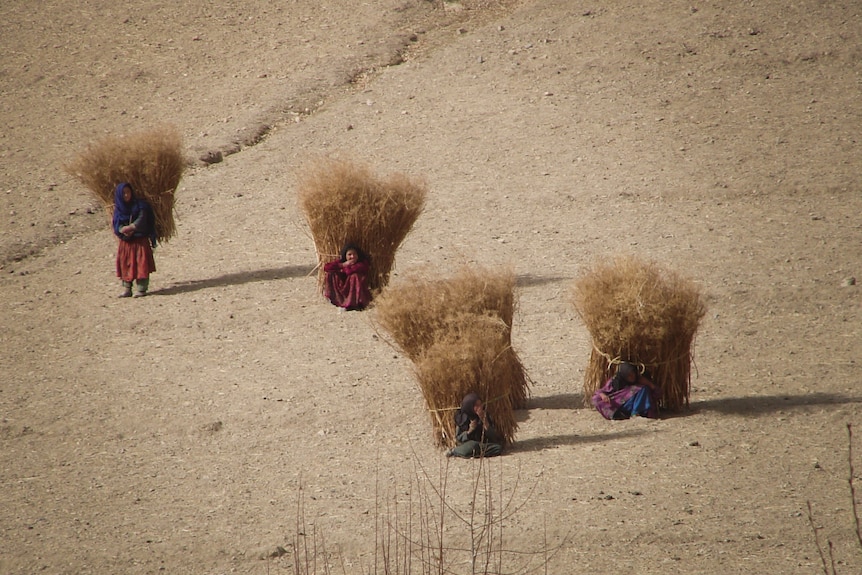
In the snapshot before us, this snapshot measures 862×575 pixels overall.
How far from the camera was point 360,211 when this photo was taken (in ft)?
28.5

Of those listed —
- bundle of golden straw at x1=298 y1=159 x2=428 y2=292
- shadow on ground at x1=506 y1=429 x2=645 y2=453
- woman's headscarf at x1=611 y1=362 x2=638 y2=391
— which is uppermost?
bundle of golden straw at x1=298 y1=159 x2=428 y2=292

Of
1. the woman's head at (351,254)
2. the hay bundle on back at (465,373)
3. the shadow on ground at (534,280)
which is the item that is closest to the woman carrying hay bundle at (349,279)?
the woman's head at (351,254)

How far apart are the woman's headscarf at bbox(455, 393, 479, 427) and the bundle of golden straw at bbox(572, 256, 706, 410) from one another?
1065mm

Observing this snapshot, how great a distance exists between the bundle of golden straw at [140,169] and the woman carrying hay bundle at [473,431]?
188 inches

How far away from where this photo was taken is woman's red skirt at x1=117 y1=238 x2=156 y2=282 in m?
9.27

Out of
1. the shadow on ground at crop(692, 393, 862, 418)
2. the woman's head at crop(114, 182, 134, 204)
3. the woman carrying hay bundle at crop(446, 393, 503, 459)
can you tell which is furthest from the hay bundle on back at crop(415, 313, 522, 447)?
the woman's head at crop(114, 182, 134, 204)

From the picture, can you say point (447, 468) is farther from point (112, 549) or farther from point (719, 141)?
point (719, 141)

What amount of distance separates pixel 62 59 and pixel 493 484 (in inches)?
501

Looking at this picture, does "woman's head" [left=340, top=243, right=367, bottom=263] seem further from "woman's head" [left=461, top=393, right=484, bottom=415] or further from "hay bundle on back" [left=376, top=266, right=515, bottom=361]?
"woman's head" [left=461, top=393, right=484, bottom=415]

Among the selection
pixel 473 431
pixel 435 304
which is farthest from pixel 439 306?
pixel 473 431

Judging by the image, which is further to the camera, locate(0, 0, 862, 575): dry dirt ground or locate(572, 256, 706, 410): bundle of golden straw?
locate(572, 256, 706, 410): bundle of golden straw

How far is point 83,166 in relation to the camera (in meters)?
9.56

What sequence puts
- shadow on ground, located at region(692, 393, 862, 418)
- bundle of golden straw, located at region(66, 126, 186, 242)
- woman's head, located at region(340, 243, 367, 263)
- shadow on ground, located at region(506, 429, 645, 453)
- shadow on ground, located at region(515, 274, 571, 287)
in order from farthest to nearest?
bundle of golden straw, located at region(66, 126, 186, 242)
shadow on ground, located at region(515, 274, 571, 287)
woman's head, located at region(340, 243, 367, 263)
shadow on ground, located at region(692, 393, 862, 418)
shadow on ground, located at region(506, 429, 645, 453)

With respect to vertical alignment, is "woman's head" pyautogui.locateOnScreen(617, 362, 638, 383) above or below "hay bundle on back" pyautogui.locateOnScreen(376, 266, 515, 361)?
below
